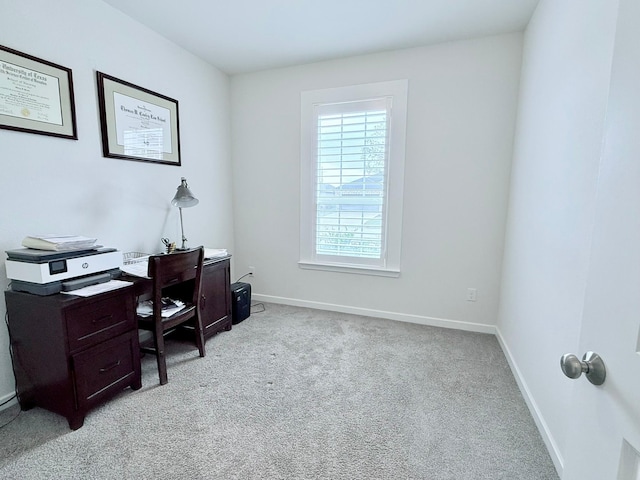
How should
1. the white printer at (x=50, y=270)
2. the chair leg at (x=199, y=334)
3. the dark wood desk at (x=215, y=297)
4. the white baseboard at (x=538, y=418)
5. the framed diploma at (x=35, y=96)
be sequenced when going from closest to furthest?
the white baseboard at (x=538, y=418)
the white printer at (x=50, y=270)
the framed diploma at (x=35, y=96)
the chair leg at (x=199, y=334)
the dark wood desk at (x=215, y=297)

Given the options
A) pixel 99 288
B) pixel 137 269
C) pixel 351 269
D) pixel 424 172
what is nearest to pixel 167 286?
pixel 137 269

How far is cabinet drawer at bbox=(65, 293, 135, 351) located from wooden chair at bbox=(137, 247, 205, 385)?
14cm

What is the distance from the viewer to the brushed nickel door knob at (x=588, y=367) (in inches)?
23.8

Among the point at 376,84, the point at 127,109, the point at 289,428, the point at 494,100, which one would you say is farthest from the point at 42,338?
the point at 494,100

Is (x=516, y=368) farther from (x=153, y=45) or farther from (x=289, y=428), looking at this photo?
(x=153, y=45)

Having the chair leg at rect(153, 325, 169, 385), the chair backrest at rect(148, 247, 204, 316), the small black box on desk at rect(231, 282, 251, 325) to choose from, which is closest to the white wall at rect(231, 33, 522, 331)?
the small black box on desk at rect(231, 282, 251, 325)

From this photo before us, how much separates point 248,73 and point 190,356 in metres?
2.86

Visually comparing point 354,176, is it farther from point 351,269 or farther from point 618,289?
point 618,289

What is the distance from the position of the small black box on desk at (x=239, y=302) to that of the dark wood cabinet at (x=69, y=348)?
114 cm

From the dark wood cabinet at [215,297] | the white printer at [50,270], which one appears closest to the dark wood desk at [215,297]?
the dark wood cabinet at [215,297]

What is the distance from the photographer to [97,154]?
2141mm

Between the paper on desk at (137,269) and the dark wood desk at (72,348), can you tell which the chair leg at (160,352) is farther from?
the paper on desk at (137,269)

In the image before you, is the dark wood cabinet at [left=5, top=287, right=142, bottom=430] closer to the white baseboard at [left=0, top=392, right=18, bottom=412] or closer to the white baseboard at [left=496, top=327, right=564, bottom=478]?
the white baseboard at [left=0, top=392, right=18, bottom=412]

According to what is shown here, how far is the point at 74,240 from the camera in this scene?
1.71 m
